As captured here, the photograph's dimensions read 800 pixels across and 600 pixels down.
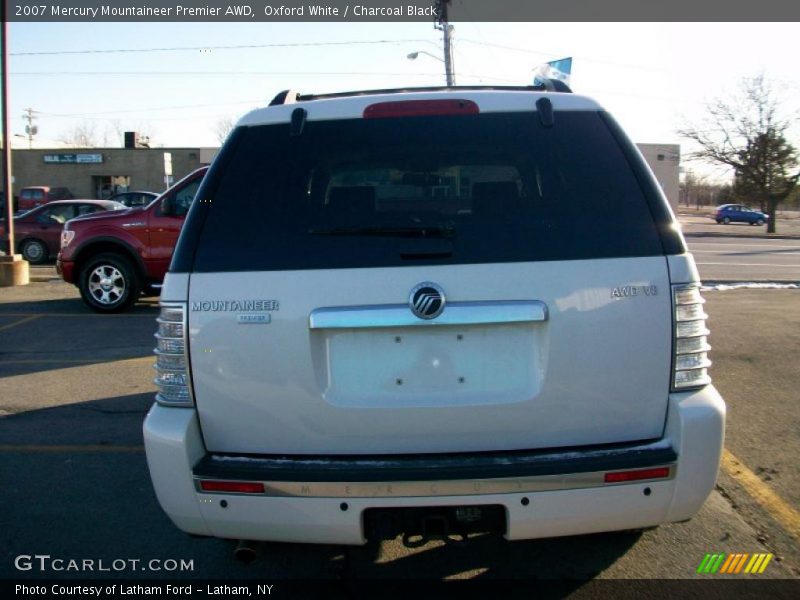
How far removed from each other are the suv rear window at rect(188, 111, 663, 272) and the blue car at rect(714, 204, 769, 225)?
57.8 m

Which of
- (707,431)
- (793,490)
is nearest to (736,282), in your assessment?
(793,490)

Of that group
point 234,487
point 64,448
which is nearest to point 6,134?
point 64,448

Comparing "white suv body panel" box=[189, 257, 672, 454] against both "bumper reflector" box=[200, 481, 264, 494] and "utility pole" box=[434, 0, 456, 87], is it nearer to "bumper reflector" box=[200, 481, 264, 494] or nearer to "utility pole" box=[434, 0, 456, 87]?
"bumper reflector" box=[200, 481, 264, 494]

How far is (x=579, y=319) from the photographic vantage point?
264 centimetres

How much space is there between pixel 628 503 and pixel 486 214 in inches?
46.5

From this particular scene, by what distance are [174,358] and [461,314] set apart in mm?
1102

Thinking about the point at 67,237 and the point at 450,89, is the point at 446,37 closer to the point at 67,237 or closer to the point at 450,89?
the point at 67,237

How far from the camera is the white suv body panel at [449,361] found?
104 inches

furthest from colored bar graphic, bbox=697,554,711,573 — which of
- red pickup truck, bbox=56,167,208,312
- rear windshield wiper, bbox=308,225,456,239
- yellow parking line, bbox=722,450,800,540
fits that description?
red pickup truck, bbox=56,167,208,312

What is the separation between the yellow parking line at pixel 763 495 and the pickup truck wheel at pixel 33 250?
59.0ft

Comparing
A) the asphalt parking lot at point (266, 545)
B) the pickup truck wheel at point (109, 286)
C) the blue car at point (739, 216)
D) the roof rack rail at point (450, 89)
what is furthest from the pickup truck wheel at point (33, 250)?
the blue car at point (739, 216)

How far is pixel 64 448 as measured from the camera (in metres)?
5.10

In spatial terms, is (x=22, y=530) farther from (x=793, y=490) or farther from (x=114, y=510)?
(x=793, y=490)

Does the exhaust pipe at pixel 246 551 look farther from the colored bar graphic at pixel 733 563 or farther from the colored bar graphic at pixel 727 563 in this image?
the colored bar graphic at pixel 727 563
